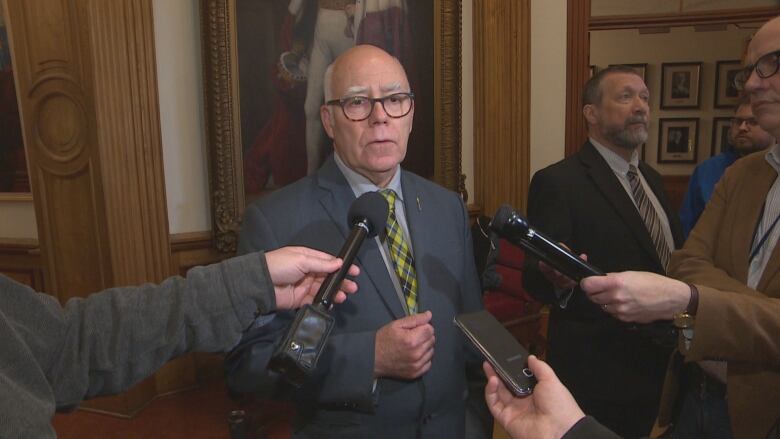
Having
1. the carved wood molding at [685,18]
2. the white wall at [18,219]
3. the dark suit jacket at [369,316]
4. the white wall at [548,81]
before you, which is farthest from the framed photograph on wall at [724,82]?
the white wall at [18,219]

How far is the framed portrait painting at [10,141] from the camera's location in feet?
12.6

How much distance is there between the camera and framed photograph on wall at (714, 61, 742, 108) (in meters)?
6.53

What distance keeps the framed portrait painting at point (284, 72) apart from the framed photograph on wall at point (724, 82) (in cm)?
410

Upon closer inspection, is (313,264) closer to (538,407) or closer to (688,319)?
(538,407)

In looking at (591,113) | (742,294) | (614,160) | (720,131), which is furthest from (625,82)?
(720,131)

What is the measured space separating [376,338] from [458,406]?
0.40 metres

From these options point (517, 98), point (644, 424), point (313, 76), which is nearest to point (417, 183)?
point (644, 424)

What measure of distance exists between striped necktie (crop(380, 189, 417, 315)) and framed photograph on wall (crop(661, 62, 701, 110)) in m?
6.30

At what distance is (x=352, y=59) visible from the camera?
1620 millimetres

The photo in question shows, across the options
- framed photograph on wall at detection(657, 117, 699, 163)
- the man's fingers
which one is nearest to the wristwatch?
the man's fingers

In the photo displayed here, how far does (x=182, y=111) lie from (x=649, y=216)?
106 inches

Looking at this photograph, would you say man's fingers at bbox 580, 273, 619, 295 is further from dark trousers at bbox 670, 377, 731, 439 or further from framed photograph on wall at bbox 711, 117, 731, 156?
framed photograph on wall at bbox 711, 117, 731, 156

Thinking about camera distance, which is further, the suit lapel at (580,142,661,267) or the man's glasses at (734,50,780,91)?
the suit lapel at (580,142,661,267)

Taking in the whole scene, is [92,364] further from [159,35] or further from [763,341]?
[159,35]
